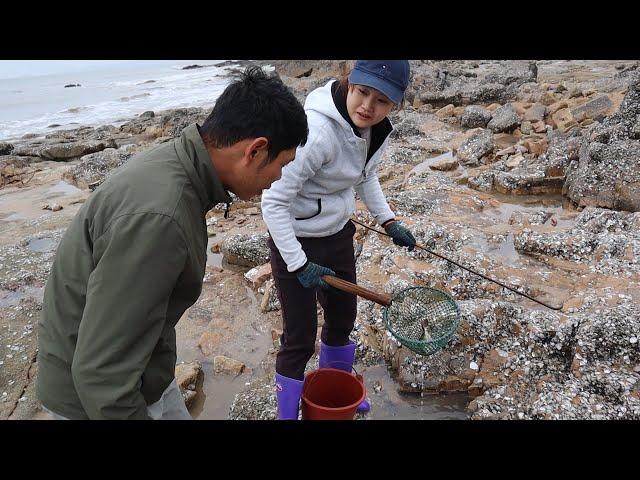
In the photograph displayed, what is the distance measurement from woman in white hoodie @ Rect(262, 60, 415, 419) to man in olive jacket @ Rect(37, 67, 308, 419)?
51cm

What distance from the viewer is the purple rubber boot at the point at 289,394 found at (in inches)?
97.5

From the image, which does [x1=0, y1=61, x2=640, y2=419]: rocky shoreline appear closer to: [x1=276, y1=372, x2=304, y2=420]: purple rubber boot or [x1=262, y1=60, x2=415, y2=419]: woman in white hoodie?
[x1=276, y1=372, x2=304, y2=420]: purple rubber boot

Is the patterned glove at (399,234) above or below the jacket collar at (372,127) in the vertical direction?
below

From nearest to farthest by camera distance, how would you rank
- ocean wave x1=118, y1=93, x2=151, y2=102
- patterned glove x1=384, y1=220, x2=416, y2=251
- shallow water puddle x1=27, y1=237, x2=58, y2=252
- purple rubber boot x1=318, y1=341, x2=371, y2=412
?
purple rubber boot x1=318, y1=341, x2=371, y2=412
patterned glove x1=384, y1=220, x2=416, y2=251
shallow water puddle x1=27, y1=237, x2=58, y2=252
ocean wave x1=118, y1=93, x2=151, y2=102

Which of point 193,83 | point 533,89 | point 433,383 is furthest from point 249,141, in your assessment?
point 193,83

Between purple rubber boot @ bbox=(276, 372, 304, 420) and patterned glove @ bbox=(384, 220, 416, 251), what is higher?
patterned glove @ bbox=(384, 220, 416, 251)

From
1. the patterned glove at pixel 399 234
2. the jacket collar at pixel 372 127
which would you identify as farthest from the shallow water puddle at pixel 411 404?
the jacket collar at pixel 372 127

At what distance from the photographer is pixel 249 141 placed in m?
1.46

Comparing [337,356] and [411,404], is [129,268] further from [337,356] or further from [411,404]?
[411,404]

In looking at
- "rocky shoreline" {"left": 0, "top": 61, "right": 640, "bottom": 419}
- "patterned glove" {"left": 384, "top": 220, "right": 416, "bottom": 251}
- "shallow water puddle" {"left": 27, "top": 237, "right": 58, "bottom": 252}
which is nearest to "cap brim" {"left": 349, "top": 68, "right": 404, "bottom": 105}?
"patterned glove" {"left": 384, "top": 220, "right": 416, "bottom": 251}

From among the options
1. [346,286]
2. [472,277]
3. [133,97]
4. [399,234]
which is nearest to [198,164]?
[346,286]

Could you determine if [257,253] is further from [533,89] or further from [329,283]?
[533,89]

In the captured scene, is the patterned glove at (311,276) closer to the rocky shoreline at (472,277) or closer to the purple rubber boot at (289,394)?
the purple rubber boot at (289,394)

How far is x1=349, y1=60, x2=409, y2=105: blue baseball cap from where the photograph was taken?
6.41ft
